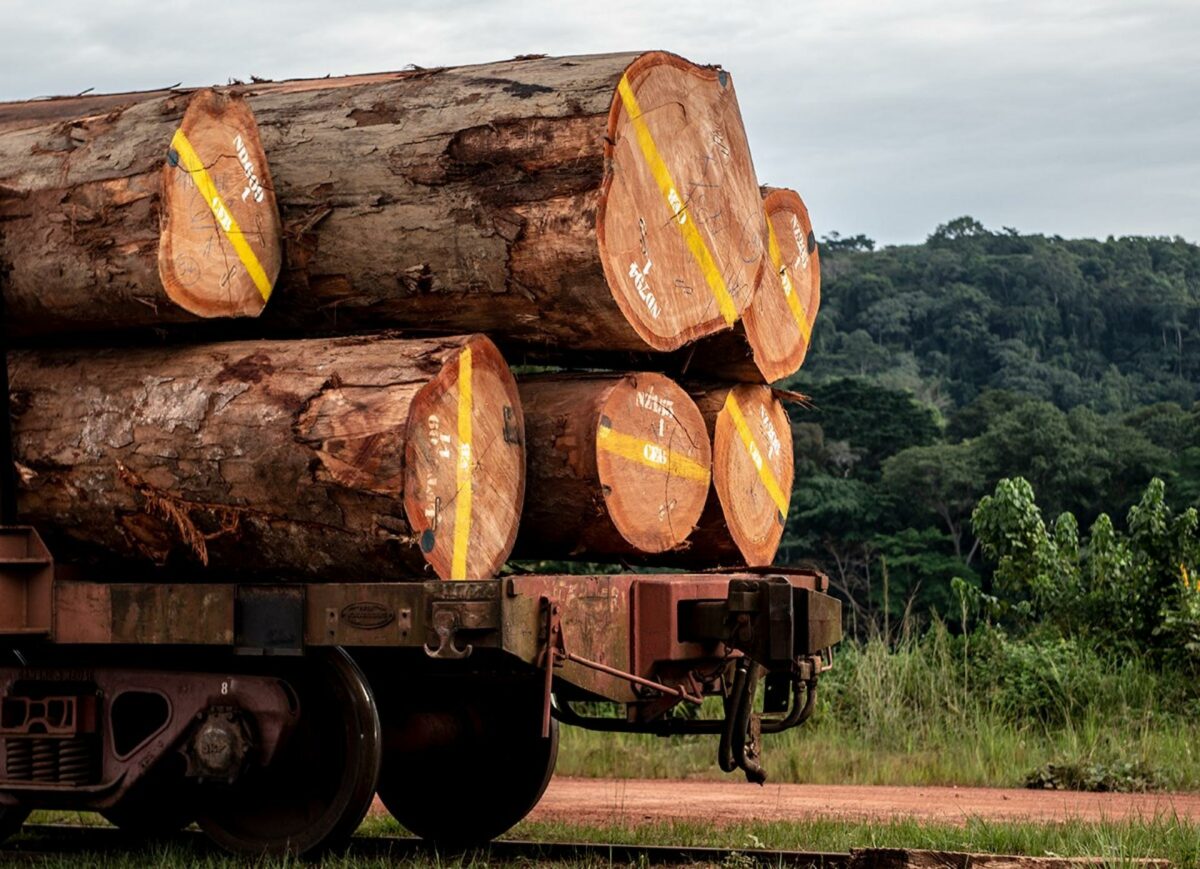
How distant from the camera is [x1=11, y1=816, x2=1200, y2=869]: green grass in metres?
6.54

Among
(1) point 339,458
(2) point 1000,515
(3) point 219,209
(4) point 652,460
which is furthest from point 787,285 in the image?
(2) point 1000,515

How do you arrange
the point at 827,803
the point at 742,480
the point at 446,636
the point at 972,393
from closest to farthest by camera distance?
the point at 446,636 < the point at 742,480 < the point at 827,803 < the point at 972,393

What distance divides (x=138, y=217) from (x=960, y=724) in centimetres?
770

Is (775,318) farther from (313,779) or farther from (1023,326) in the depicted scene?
(1023,326)

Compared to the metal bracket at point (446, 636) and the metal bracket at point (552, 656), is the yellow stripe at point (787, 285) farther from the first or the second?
the metal bracket at point (446, 636)

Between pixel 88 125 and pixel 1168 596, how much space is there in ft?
31.2

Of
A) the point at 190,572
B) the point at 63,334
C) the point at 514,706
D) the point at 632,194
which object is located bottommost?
the point at 514,706

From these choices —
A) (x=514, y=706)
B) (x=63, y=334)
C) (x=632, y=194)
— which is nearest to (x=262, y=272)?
(x=63, y=334)

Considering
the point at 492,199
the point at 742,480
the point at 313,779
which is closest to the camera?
the point at 492,199

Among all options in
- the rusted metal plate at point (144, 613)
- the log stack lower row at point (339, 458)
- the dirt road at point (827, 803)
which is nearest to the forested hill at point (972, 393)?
the dirt road at point (827, 803)

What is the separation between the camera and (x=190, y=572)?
269 inches

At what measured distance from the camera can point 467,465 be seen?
651 centimetres

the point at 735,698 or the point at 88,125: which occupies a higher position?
the point at 88,125

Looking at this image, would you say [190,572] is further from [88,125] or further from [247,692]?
[88,125]
